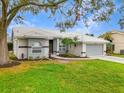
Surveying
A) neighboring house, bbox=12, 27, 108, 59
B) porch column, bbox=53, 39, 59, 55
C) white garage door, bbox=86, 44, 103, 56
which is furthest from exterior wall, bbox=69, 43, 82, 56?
porch column, bbox=53, 39, 59, 55

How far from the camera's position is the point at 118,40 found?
150 feet

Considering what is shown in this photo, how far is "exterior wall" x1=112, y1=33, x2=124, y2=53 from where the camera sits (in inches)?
1773

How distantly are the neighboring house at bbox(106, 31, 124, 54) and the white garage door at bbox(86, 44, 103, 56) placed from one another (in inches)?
342

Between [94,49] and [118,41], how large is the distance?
10307 mm

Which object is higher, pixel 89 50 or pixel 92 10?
pixel 92 10

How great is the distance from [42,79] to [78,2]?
6.67 metres

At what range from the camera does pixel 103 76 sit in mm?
17609

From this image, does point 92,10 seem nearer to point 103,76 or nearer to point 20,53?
point 103,76

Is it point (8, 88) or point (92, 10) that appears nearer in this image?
point (8, 88)

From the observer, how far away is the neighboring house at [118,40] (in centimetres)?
4501

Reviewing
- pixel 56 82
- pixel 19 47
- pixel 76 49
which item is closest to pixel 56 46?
pixel 76 49

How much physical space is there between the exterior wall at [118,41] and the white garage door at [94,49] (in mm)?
8684

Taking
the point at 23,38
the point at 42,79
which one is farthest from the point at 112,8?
the point at 23,38

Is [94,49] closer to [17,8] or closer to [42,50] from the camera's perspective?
[42,50]
